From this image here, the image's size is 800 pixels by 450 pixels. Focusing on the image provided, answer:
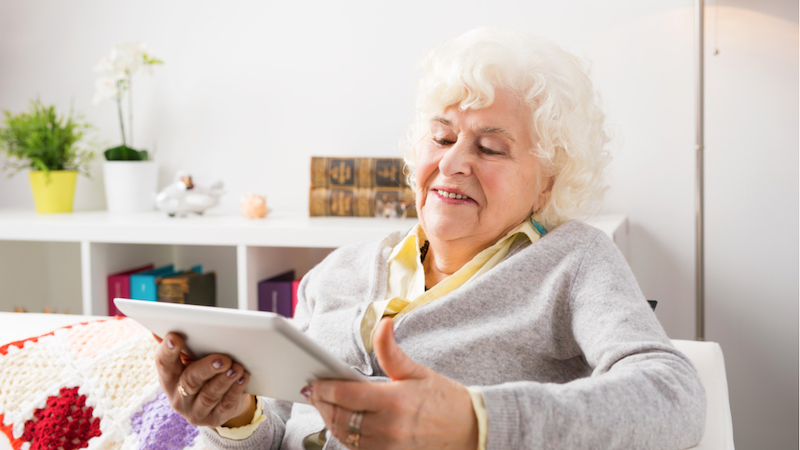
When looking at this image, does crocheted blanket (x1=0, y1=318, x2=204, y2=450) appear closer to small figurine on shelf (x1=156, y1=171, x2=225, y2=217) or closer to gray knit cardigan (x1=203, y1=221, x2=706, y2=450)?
gray knit cardigan (x1=203, y1=221, x2=706, y2=450)

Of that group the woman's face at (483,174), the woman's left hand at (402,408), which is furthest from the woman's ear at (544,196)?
the woman's left hand at (402,408)

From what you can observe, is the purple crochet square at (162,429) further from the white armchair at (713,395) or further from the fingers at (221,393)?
the white armchair at (713,395)

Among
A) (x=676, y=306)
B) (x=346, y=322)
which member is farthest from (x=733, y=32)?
(x=346, y=322)

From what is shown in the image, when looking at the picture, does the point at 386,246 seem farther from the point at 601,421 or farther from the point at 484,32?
the point at 601,421

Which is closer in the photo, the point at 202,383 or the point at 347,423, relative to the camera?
the point at 347,423

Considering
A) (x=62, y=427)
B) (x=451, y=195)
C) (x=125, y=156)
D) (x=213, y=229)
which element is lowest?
(x=62, y=427)

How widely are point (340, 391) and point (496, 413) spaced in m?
0.15

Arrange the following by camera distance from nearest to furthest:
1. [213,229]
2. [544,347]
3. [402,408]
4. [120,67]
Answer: [402,408], [544,347], [213,229], [120,67]

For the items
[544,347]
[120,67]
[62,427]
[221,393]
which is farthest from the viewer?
[120,67]

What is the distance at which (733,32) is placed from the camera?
6.38 ft

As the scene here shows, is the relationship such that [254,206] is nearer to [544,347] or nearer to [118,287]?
[118,287]

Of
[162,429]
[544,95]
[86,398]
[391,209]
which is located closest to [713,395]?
[544,95]

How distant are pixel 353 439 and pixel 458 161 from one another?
0.53 meters

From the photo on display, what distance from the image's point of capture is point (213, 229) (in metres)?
1.86
